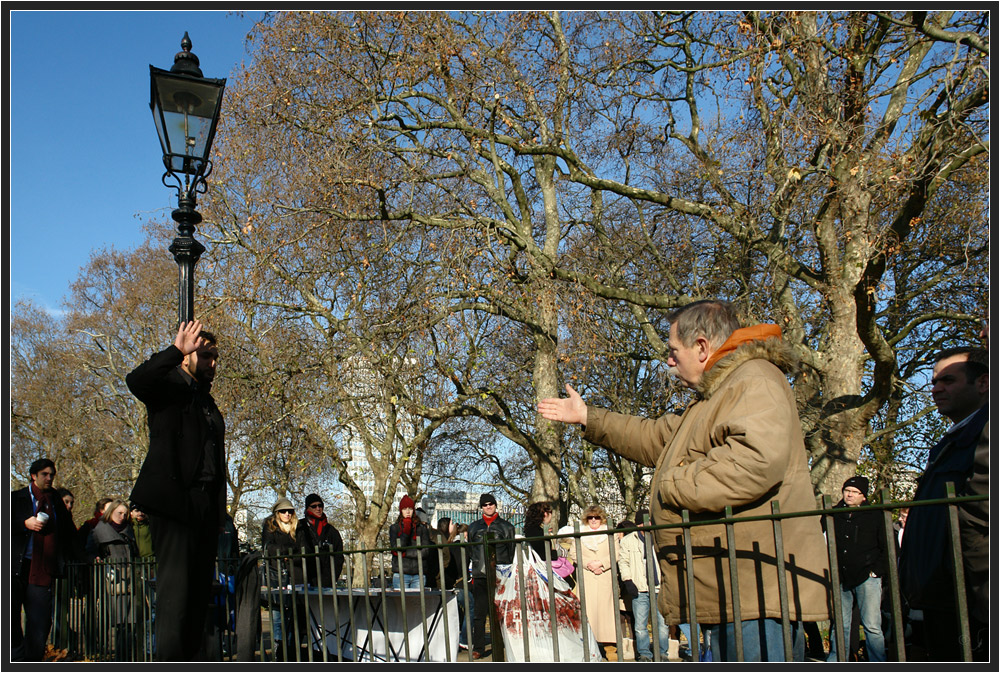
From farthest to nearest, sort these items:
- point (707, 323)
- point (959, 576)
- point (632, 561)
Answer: point (632, 561) < point (707, 323) < point (959, 576)

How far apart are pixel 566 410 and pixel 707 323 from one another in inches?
37.1

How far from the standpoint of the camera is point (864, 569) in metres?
6.70

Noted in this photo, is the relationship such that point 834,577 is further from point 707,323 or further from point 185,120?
point 185,120

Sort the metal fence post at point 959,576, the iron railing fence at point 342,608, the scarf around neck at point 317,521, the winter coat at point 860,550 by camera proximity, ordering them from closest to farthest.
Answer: the metal fence post at point 959,576
the iron railing fence at point 342,608
the winter coat at point 860,550
the scarf around neck at point 317,521

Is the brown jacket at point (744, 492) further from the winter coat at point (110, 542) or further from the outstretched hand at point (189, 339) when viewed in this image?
the winter coat at point (110, 542)

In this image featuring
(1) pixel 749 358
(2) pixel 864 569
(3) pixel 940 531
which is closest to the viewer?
(1) pixel 749 358

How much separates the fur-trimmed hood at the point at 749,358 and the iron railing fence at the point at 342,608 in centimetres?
50

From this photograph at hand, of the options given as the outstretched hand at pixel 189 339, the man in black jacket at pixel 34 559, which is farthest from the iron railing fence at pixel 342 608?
the outstretched hand at pixel 189 339

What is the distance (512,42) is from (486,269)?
12.0ft

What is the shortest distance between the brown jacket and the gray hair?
124mm

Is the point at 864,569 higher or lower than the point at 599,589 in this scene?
higher

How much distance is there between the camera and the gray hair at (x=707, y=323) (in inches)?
131

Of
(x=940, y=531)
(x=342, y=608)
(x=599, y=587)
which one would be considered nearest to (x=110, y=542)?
(x=342, y=608)

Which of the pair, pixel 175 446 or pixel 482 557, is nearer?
pixel 175 446
